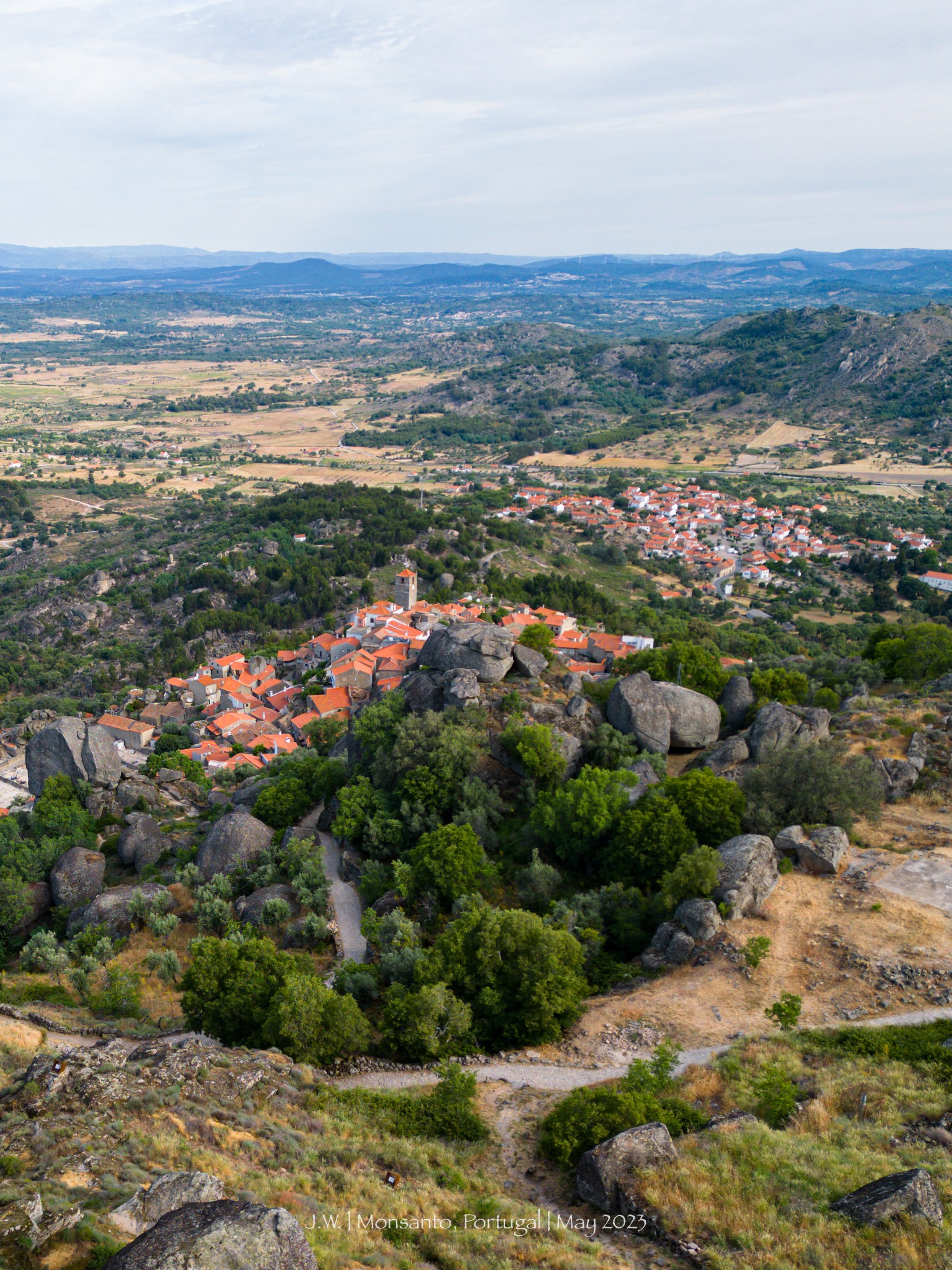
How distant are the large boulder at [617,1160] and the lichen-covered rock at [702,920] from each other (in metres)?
9.24

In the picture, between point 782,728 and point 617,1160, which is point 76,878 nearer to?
point 617,1160

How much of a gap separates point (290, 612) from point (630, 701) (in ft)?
183

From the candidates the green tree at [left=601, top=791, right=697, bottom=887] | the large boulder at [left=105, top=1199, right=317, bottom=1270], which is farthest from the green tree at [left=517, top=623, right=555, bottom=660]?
the large boulder at [left=105, top=1199, right=317, bottom=1270]

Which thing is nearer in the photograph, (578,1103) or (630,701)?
(578,1103)

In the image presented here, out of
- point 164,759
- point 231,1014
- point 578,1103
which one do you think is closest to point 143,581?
point 164,759

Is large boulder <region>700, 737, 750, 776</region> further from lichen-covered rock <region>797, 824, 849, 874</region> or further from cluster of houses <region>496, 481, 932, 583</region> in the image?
cluster of houses <region>496, 481, 932, 583</region>

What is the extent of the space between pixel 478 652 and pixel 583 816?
11.7 metres

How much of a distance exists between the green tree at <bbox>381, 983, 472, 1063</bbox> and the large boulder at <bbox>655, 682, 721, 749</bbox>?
19646mm

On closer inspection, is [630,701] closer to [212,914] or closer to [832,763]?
[832,763]

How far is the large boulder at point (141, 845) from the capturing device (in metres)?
38.2

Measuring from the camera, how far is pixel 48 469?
6358 inches

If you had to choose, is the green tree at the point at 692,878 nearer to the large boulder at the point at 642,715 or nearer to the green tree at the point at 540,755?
the green tree at the point at 540,755

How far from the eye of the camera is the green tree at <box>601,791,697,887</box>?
28562 millimetres

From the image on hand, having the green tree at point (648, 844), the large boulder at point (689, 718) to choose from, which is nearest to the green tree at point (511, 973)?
the green tree at point (648, 844)
